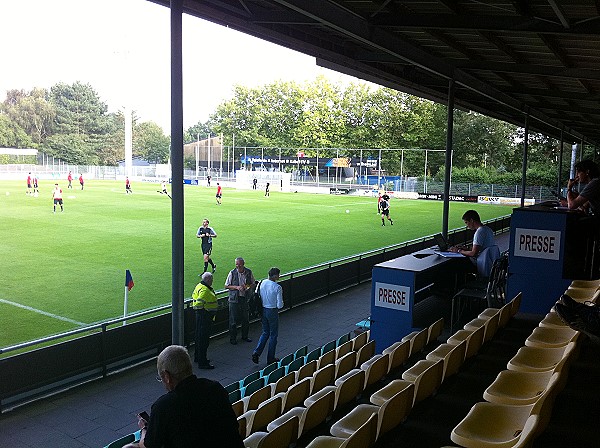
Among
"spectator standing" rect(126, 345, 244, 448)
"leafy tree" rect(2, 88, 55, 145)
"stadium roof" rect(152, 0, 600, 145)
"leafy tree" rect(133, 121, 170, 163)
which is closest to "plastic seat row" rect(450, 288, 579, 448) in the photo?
"spectator standing" rect(126, 345, 244, 448)

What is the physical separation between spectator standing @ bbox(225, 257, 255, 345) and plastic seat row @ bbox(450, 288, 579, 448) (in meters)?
6.44

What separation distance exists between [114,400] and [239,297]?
3.35m

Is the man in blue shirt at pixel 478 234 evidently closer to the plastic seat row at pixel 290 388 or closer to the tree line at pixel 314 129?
the plastic seat row at pixel 290 388

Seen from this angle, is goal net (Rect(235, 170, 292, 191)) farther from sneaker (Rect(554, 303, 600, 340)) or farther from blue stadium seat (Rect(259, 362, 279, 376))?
sneaker (Rect(554, 303, 600, 340))

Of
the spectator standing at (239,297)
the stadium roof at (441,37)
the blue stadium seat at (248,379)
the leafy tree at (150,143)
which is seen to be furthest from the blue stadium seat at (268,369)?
the leafy tree at (150,143)

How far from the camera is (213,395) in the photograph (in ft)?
9.59

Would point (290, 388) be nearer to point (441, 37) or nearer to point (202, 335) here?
point (202, 335)

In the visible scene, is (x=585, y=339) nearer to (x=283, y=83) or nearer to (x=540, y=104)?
(x=540, y=104)

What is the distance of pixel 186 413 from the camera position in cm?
280

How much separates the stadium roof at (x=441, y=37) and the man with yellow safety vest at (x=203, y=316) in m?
4.36

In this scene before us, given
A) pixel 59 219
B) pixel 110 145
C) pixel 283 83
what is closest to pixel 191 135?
pixel 110 145

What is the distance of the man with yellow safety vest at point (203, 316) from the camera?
9680mm

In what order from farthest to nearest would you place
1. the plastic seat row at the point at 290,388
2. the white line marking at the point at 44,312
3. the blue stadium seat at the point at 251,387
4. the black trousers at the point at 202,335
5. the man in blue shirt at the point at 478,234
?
the white line marking at the point at 44,312 < the black trousers at the point at 202,335 < the man in blue shirt at the point at 478,234 < the blue stadium seat at the point at 251,387 < the plastic seat row at the point at 290,388

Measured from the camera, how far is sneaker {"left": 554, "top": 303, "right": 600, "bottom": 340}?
429 cm
